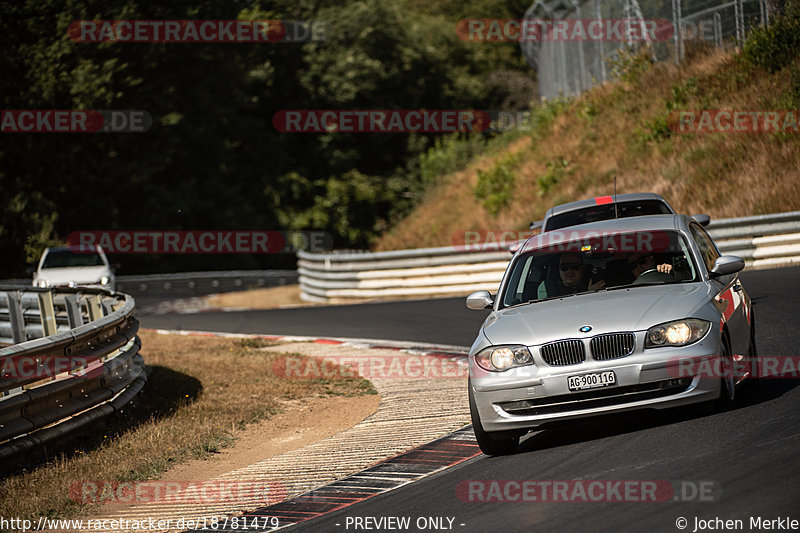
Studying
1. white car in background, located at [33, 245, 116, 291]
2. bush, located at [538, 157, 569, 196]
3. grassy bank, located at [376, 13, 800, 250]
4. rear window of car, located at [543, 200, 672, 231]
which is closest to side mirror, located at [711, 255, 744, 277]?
rear window of car, located at [543, 200, 672, 231]

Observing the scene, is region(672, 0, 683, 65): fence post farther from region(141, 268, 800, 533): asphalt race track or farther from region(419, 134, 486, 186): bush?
region(141, 268, 800, 533): asphalt race track

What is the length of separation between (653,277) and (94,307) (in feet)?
29.6

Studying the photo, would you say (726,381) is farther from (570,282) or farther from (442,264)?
(442,264)

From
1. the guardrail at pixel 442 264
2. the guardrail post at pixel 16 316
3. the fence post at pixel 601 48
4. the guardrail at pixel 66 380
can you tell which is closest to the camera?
the guardrail at pixel 66 380

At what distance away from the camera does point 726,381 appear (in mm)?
7199

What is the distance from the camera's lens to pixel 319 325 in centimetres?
1942

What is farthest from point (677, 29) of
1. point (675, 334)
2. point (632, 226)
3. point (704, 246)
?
point (675, 334)

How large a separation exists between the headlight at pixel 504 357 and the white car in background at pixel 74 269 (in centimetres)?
1918

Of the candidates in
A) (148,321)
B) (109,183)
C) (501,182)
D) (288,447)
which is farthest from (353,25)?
(288,447)

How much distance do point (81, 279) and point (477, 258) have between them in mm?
10088

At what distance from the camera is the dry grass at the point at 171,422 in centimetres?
771

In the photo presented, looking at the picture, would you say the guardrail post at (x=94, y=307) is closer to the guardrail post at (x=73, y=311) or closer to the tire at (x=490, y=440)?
the guardrail post at (x=73, y=311)

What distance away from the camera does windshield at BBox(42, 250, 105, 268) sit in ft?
85.7

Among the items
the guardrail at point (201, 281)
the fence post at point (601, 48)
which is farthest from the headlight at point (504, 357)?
the guardrail at point (201, 281)
